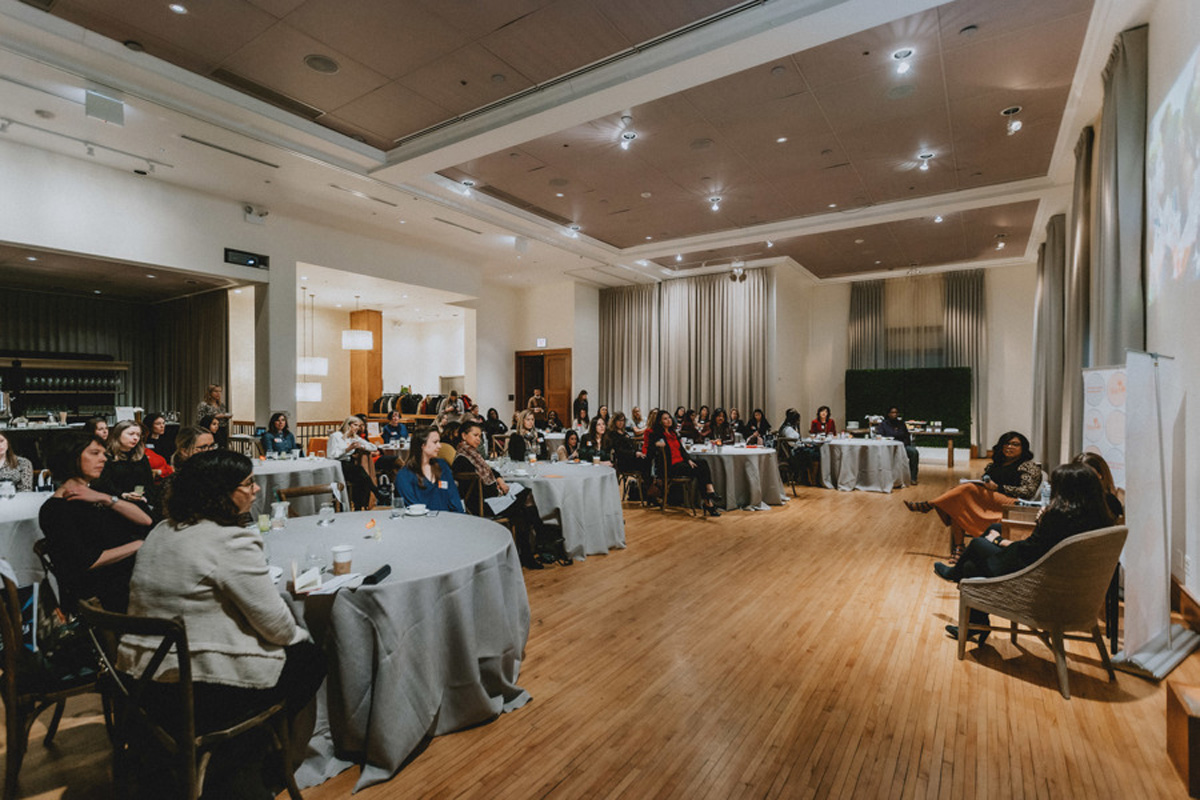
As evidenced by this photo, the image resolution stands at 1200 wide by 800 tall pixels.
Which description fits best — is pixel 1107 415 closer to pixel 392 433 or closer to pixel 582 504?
pixel 582 504

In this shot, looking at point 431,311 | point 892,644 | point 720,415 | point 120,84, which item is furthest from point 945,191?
point 431,311

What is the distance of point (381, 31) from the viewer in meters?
4.59

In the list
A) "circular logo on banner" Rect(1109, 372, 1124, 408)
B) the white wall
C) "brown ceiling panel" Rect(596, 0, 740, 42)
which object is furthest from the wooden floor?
"brown ceiling panel" Rect(596, 0, 740, 42)

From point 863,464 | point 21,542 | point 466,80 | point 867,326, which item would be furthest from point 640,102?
point 867,326

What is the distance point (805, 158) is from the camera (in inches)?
280

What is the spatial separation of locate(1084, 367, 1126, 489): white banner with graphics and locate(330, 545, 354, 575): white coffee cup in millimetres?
4812

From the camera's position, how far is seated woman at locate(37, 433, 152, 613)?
259 centimetres

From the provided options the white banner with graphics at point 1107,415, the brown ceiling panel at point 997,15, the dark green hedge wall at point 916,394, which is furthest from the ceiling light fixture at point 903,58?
the dark green hedge wall at point 916,394

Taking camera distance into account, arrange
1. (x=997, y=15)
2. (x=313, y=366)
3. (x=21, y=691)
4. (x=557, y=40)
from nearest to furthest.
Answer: (x=21, y=691), (x=997, y=15), (x=557, y=40), (x=313, y=366)

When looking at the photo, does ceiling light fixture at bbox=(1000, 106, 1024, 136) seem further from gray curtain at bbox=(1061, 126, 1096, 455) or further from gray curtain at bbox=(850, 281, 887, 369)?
gray curtain at bbox=(850, 281, 887, 369)

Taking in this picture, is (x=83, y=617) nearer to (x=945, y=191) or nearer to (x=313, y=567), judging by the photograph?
(x=313, y=567)

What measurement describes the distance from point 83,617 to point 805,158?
7.66m

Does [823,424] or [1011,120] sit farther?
[823,424]

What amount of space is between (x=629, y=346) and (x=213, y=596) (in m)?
13.1
